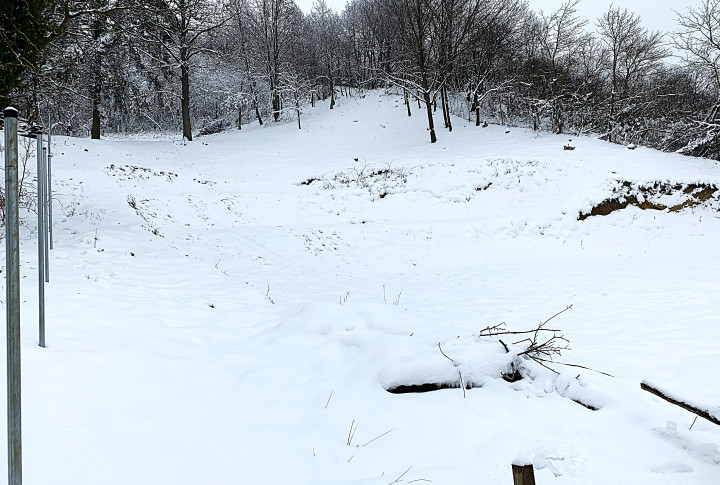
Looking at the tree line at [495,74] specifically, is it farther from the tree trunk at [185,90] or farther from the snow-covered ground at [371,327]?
the snow-covered ground at [371,327]

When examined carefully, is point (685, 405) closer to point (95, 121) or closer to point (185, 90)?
point (185, 90)

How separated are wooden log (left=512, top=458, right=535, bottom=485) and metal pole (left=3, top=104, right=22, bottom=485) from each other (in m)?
2.12

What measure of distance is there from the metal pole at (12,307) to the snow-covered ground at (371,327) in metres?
0.38

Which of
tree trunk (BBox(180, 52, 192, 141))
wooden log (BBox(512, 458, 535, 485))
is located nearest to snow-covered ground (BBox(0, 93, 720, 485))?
wooden log (BBox(512, 458, 535, 485))

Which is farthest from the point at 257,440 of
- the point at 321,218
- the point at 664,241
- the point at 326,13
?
the point at 326,13

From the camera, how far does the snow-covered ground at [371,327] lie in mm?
2326

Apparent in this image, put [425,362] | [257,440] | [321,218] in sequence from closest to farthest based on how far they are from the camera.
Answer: [257,440]
[425,362]
[321,218]

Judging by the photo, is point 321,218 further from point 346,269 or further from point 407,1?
point 407,1

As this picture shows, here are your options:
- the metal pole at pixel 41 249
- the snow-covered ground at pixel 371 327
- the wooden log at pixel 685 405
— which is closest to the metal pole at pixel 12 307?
the snow-covered ground at pixel 371 327

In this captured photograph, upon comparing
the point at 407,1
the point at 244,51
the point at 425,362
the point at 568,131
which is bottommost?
the point at 425,362

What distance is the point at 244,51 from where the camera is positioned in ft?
108

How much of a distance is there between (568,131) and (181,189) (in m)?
19.8

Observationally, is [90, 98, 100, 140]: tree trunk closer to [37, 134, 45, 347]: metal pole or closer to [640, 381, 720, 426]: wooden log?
[37, 134, 45, 347]: metal pole

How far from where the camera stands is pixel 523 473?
150 centimetres
